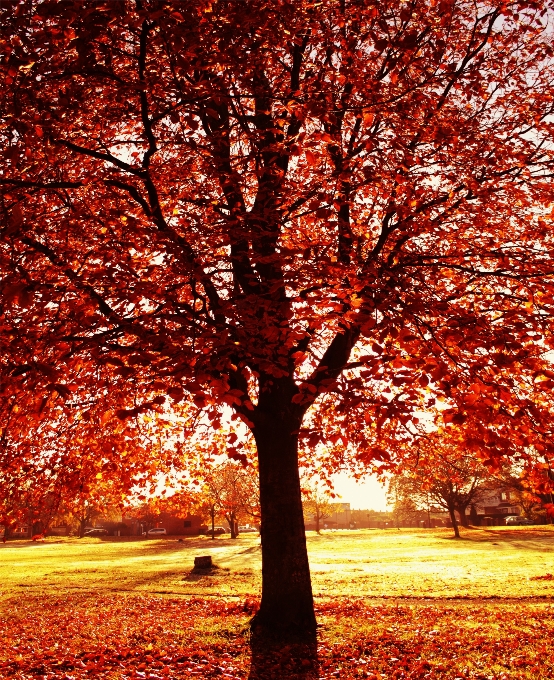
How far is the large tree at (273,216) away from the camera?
7.48 meters

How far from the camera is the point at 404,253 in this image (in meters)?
10.9

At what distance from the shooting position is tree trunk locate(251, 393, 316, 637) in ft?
34.6

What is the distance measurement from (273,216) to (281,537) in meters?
6.28

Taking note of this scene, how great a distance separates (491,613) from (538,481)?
4588 mm

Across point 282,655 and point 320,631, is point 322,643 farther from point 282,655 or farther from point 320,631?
point 282,655

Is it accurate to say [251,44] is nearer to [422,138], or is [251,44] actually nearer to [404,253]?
[422,138]

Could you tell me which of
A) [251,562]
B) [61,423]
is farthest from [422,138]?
[251,562]

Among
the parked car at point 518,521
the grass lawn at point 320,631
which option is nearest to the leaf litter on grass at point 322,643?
the grass lawn at point 320,631

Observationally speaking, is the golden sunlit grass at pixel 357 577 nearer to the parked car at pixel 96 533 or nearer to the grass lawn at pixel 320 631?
the grass lawn at pixel 320 631

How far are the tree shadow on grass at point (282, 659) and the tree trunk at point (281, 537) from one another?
35 centimetres

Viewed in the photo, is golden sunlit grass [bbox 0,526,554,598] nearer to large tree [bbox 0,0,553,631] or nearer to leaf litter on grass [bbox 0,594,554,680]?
leaf litter on grass [bbox 0,594,554,680]

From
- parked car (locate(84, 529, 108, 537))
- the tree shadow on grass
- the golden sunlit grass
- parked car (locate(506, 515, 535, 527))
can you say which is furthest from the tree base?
parked car (locate(84, 529, 108, 537))

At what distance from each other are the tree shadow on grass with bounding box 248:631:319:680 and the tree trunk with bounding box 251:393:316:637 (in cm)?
35

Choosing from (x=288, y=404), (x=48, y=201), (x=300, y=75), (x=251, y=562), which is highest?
(x=300, y=75)
